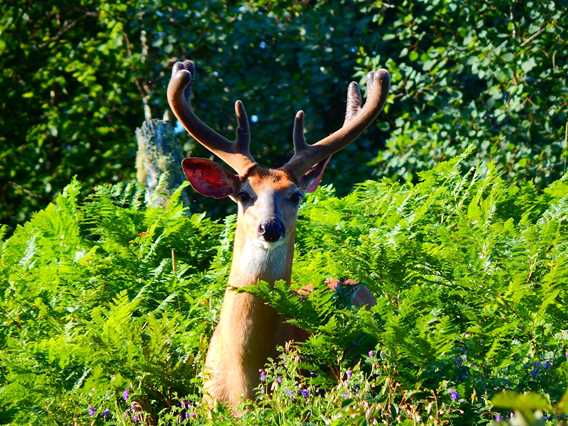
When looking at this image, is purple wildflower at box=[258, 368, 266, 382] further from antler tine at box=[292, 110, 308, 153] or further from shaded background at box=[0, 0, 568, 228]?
shaded background at box=[0, 0, 568, 228]

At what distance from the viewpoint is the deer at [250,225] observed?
643 centimetres

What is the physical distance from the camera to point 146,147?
38.3 feet

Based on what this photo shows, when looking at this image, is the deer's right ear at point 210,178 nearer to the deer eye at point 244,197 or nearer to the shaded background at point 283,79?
the deer eye at point 244,197

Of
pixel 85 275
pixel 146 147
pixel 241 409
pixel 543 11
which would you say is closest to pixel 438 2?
pixel 543 11

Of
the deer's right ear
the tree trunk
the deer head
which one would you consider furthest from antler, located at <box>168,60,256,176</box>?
the tree trunk

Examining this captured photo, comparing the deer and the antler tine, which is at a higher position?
the antler tine

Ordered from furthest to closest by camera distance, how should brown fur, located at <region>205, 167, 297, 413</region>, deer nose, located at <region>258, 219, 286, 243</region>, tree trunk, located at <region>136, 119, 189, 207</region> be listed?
tree trunk, located at <region>136, 119, 189, 207</region> < deer nose, located at <region>258, 219, 286, 243</region> < brown fur, located at <region>205, 167, 297, 413</region>

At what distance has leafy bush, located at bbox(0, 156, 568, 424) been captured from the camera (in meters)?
5.61

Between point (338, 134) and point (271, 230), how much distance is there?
45.0 inches

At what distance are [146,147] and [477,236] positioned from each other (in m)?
5.24

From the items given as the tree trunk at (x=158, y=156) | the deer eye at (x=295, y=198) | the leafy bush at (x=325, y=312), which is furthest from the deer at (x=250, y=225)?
the tree trunk at (x=158, y=156)

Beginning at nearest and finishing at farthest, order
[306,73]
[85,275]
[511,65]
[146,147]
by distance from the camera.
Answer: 1. [85,275]
2. [146,147]
3. [511,65]
4. [306,73]

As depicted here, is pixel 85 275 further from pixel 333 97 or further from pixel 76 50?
pixel 76 50

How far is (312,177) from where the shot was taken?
754 centimetres
